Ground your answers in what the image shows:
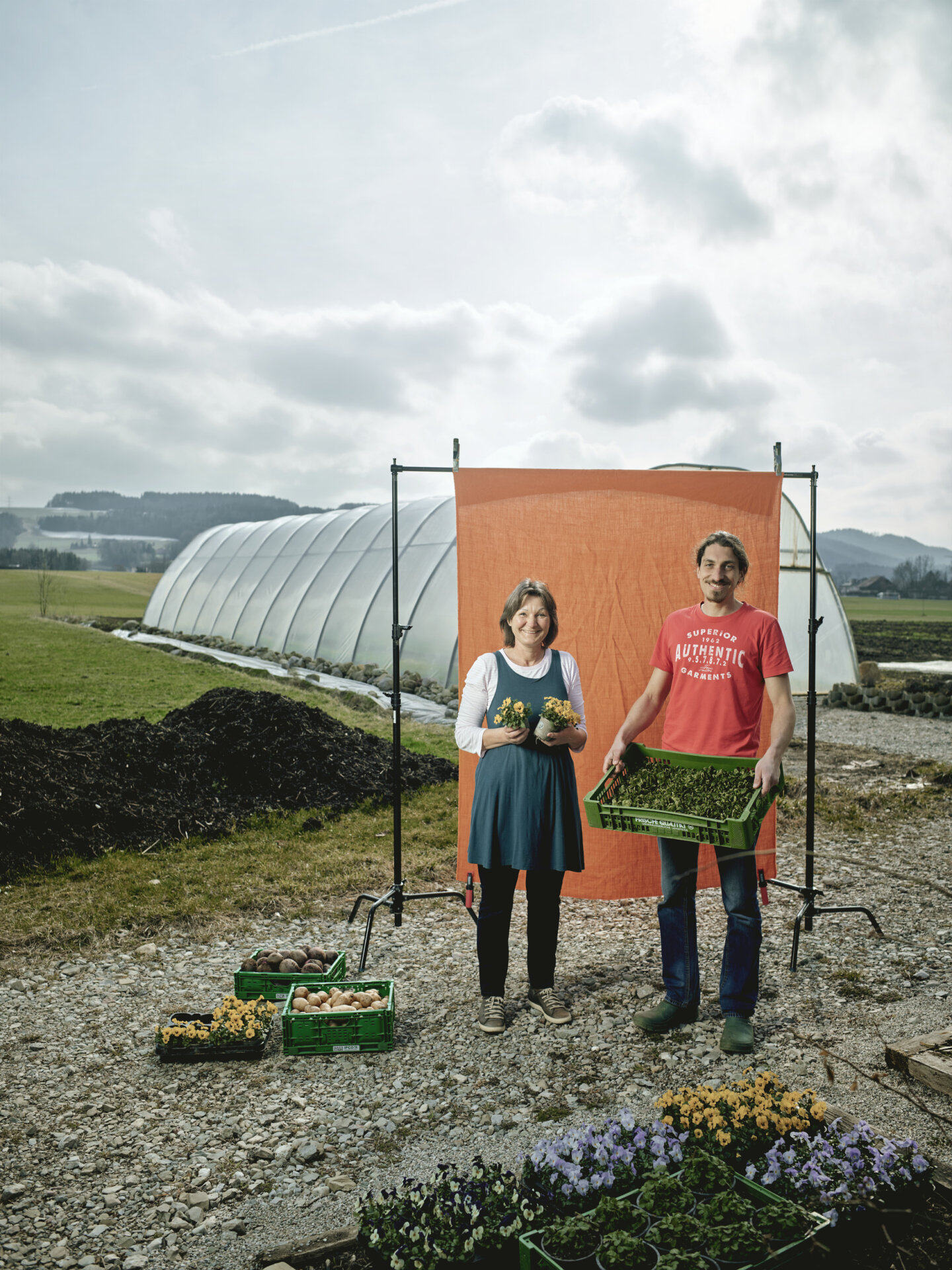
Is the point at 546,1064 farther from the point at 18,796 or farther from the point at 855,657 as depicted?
the point at 855,657

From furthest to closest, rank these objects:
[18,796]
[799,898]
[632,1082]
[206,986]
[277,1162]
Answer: [18,796], [799,898], [206,986], [632,1082], [277,1162]

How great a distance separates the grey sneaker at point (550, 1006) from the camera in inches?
159

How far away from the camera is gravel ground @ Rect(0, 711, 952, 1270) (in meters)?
2.81

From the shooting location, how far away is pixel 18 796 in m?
7.32

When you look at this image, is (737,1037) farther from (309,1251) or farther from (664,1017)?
(309,1251)

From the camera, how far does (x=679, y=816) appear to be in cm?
349

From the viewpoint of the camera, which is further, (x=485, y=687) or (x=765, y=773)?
(x=485, y=687)

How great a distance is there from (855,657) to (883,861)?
11320 millimetres

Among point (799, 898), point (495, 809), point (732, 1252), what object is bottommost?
point (799, 898)

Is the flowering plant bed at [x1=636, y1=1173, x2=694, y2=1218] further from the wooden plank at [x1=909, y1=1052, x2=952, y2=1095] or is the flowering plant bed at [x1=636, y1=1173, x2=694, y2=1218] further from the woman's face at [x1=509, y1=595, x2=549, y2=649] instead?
the woman's face at [x1=509, y1=595, x2=549, y2=649]

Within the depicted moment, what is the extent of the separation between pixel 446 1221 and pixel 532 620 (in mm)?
2343

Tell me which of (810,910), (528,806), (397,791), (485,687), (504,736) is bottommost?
(810,910)

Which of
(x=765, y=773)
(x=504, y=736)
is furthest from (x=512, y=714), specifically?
(x=765, y=773)

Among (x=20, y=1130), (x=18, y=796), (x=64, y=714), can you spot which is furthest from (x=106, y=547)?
(x=20, y=1130)
